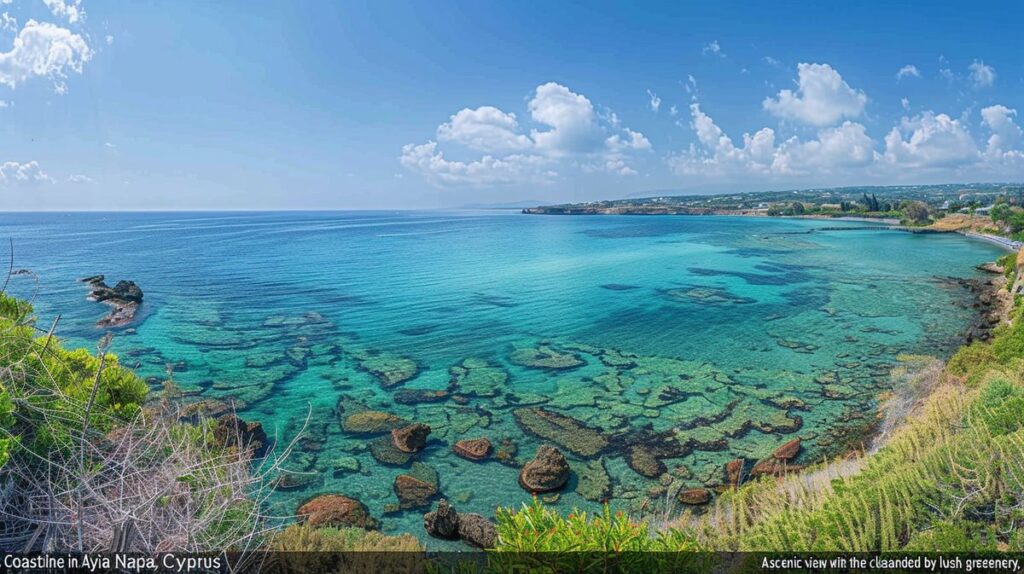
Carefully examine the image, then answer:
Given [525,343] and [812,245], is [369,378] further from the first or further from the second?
[812,245]

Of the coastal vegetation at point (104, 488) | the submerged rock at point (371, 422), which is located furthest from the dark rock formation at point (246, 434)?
the coastal vegetation at point (104, 488)

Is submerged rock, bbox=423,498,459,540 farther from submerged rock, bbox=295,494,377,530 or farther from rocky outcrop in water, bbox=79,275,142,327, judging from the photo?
rocky outcrop in water, bbox=79,275,142,327

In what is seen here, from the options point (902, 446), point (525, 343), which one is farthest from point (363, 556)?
point (525, 343)

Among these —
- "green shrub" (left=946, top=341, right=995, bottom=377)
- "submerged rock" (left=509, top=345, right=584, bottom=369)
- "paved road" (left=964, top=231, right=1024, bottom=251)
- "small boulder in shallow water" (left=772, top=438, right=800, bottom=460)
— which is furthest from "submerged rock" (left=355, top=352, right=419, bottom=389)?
"paved road" (left=964, top=231, right=1024, bottom=251)

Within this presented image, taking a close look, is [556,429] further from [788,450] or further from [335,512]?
[335,512]

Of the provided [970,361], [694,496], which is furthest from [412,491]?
[970,361]
